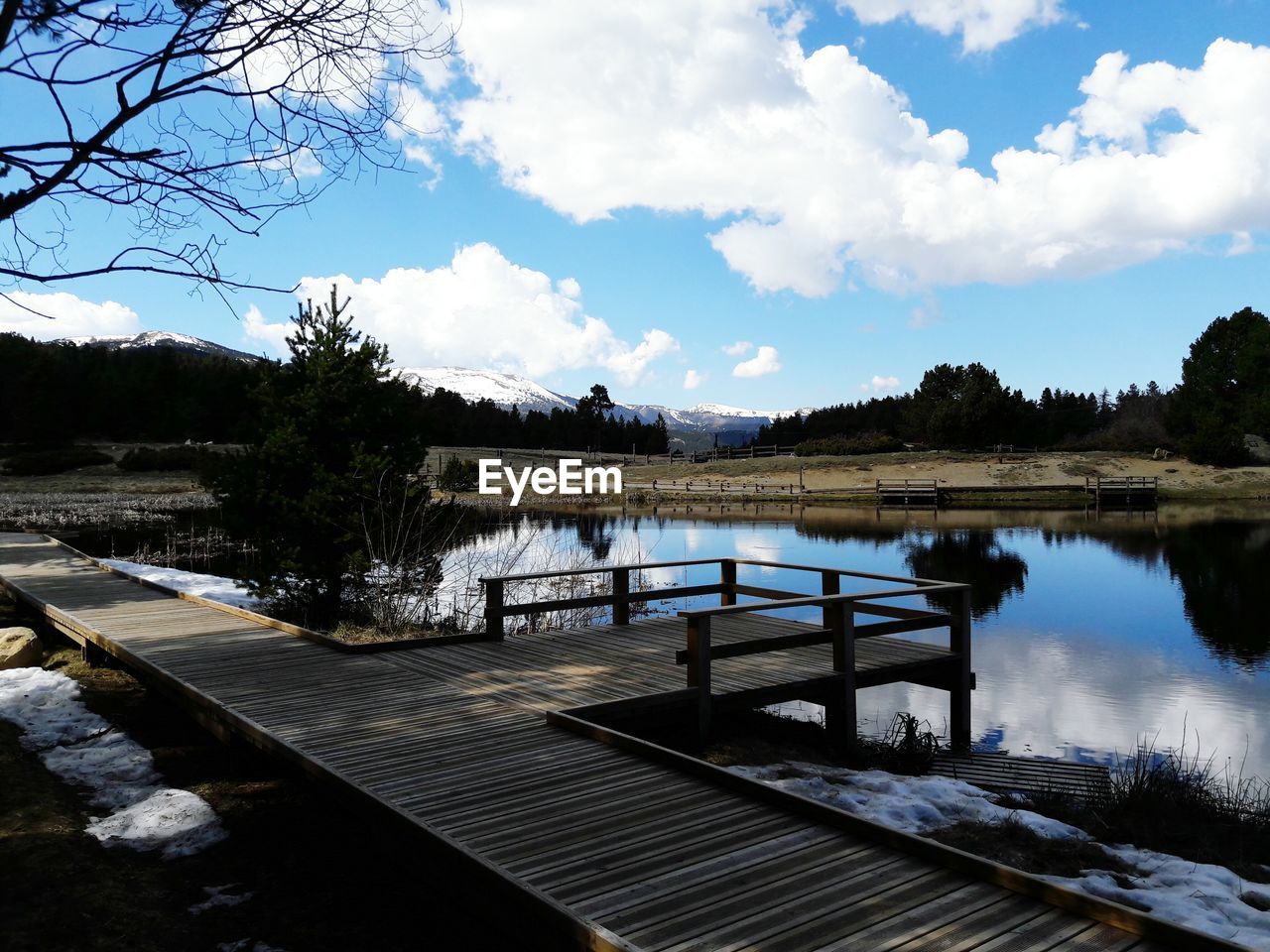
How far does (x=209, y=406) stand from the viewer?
67.9 m

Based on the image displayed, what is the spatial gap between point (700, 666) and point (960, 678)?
11.2ft

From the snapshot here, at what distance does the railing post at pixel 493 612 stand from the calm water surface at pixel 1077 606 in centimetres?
407

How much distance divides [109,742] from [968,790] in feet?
21.0

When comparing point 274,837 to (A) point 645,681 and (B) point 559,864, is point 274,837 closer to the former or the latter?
(B) point 559,864

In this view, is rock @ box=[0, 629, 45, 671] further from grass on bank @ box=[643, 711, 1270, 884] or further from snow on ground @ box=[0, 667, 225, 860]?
grass on bank @ box=[643, 711, 1270, 884]

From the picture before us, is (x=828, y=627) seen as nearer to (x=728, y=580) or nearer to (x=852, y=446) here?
(x=728, y=580)

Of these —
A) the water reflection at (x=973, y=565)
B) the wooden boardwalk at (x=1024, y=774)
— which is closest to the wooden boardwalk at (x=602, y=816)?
the wooden boardwalk at (x=1024, y=774)

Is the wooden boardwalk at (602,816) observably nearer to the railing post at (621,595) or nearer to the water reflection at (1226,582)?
the railing post at (621,595)

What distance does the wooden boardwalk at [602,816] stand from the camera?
336 cm

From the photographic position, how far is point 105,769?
6.30 m

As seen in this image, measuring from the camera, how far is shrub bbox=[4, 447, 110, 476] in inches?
1884

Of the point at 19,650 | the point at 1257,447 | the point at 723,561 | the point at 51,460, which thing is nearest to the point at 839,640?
the point at 723,561

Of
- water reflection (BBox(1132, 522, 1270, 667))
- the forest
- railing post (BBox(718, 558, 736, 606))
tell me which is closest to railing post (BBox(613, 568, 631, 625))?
railing post (BBox(718, 558, 736, 606))

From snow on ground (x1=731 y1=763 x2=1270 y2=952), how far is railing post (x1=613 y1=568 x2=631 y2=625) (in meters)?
3.70
